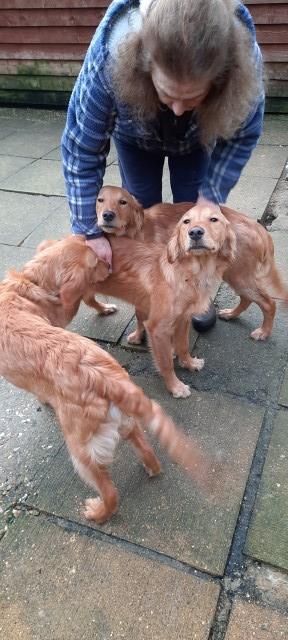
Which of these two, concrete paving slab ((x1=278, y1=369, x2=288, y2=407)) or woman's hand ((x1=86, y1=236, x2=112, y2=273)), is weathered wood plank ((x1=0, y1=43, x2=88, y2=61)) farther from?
concrete paving slab ((x1=278, y1=369, x2=288, y2=407))

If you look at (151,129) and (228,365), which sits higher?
(151,129)

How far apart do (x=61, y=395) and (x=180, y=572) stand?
1006 millimetres

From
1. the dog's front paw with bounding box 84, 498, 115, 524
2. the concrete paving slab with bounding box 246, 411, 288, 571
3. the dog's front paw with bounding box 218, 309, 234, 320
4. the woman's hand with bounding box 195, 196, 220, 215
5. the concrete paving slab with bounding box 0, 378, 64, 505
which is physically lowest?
the concrete paving slab with bounding box 0, 378, 64, 505

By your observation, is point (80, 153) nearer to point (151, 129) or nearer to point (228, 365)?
point (151, 129)

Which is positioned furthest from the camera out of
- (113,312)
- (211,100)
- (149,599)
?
(113,312)

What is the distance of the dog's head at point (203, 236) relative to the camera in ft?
8.48

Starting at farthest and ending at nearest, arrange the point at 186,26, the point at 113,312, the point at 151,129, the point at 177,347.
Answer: the point at 113,312
the point at 177,347
the point at 151,129
the point at 186,26

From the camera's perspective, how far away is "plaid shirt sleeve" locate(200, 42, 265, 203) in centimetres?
262

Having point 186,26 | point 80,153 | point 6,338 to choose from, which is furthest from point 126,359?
point 186,26

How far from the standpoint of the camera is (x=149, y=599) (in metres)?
→ 1.98

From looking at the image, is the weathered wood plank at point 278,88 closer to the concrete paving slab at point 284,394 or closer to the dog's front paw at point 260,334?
the dog's front paw at point 260,334

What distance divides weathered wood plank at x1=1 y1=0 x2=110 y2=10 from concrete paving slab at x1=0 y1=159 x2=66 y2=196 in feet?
9.33

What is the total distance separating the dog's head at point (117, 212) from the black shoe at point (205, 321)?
0.84 metres

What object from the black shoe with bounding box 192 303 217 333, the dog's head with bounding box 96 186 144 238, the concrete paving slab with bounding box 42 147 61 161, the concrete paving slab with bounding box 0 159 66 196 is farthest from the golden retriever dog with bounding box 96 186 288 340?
the concrete paving slab with bounding box 42 147 61 161
